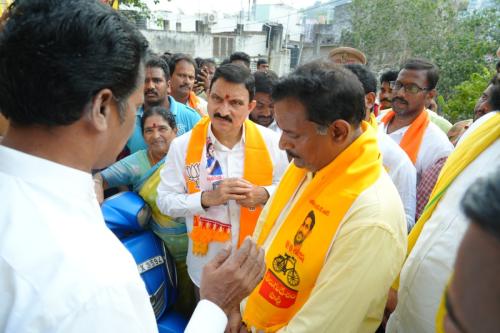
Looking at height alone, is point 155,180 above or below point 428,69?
below

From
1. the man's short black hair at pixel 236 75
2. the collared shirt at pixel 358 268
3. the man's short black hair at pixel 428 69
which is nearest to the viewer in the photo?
the collared shirt at pixel 358 268

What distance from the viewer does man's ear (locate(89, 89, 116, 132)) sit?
0.96 meters

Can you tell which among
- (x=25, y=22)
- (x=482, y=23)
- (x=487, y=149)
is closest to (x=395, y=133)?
(x=487, y=149)

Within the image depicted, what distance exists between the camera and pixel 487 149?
157 centimetres

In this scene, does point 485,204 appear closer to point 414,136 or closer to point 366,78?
point 366,78


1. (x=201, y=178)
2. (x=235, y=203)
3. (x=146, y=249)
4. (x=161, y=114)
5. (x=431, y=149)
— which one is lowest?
(x=146, y=249)

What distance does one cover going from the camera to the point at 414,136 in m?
3.37

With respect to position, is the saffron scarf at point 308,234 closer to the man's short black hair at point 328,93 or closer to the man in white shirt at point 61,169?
the man's short black hair at point 328,93

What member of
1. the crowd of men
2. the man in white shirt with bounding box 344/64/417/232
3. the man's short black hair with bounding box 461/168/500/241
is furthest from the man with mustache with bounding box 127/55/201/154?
the man's short black hair with bounding box 461/168/500/241

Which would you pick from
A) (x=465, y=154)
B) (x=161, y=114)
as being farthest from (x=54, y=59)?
(x=161, y=114)

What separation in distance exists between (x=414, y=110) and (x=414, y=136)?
0.34m

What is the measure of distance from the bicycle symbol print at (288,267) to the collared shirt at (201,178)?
803 mm

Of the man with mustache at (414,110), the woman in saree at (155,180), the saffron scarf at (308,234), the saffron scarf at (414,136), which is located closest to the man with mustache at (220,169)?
the woman in saree at (155,180)

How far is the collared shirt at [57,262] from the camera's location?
78 cm
